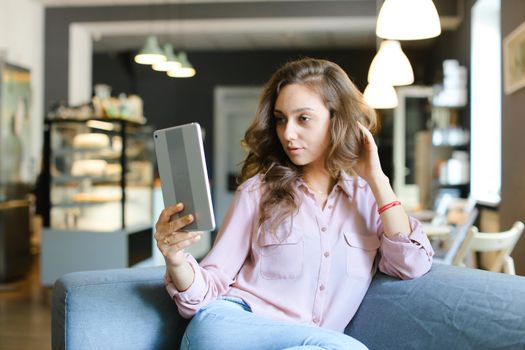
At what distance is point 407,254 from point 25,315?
11.7ft

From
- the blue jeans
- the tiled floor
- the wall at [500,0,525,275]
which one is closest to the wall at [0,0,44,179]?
the tiled floor

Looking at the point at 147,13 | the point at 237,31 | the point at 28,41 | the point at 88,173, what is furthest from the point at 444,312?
the point at 237,31

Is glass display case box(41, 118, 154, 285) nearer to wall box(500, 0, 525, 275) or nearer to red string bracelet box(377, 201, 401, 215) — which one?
wall box(500, 0, 525, 275)

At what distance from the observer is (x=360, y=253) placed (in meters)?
1.75

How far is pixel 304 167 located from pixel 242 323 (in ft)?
1.80

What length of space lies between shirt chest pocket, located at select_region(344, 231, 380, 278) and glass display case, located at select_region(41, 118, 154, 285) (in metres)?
3.50

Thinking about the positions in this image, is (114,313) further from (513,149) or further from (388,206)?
(513,149)

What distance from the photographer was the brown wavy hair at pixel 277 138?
176 centimetres

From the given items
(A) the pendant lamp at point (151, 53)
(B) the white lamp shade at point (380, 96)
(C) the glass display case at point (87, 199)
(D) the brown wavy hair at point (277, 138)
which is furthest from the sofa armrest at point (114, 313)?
(A) the pendant lamp at point (151, 53)

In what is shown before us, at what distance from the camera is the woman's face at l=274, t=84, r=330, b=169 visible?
5.79 feet

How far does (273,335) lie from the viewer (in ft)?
4.68

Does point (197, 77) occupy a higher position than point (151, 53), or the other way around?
point (197, 77)

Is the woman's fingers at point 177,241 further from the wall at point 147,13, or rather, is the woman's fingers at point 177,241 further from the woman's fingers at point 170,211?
the wall at point 147,13

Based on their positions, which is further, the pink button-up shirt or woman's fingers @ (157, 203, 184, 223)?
the pink button-up shirt
